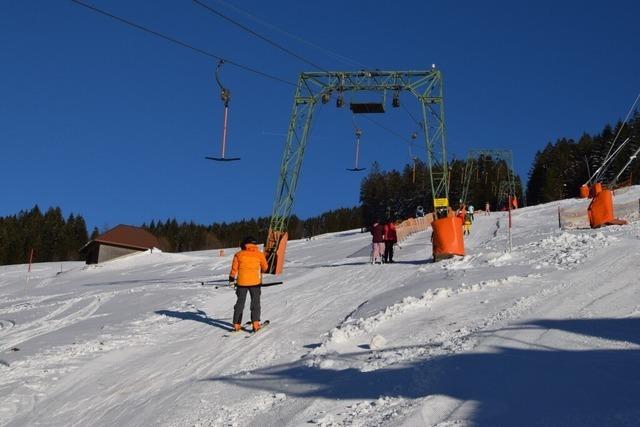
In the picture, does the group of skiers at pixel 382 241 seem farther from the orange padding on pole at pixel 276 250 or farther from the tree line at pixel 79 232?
the tree line at pixel 79 232

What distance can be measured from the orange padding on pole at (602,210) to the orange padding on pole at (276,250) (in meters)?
11.6

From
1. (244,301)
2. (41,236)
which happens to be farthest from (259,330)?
(41,236)

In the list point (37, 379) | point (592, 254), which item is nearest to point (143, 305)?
point (37, 379)

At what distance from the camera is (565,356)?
21.3 ft

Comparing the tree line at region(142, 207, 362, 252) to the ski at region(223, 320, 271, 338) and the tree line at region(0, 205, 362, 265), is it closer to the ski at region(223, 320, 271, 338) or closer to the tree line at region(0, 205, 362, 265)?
the tree line at region(0, 205, 362, 265)

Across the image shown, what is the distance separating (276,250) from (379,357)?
18879 mm

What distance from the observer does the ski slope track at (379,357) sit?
5672 millimetres

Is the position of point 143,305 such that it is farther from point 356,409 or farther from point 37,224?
point 37,224

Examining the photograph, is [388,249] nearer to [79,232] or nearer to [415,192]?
[415,192]

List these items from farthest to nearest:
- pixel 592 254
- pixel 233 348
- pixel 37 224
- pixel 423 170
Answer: pixel 37 224
pixel 423 170
pixel 592 254
pixel 233 348

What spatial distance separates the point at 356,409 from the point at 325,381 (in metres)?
1.23

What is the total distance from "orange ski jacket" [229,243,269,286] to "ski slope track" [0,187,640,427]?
99cm

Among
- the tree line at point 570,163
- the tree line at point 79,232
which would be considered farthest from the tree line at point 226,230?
the tree line at point 570,163

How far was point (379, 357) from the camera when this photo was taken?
773 centimetres
